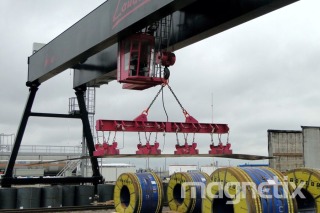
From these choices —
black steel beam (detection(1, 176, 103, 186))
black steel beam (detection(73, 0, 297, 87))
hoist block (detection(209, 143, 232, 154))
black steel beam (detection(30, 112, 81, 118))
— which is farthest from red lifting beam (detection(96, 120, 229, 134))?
black steel beam (detection(30, 112, 81, 118))

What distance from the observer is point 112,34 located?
39.3 ft

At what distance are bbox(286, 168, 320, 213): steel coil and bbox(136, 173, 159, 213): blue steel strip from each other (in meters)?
3.35

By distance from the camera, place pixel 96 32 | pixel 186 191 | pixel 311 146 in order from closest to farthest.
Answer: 1. pixel 186 191
2. pixel 96 32
3. pixel 311 146

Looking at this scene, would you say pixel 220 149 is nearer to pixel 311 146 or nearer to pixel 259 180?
pixel 259 180

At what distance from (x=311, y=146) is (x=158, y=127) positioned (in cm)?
707

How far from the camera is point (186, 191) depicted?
37.9 feet

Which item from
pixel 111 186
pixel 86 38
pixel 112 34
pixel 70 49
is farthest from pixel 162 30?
pixel 111 186

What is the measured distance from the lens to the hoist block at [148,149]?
424 inches

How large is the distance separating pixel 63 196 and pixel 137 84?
266 inches

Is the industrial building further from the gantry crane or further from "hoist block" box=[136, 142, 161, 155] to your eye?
"hoist block" box=[136, 142, 161, 155]

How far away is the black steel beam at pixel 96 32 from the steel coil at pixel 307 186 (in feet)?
14.5

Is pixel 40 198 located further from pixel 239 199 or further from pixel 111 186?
pixel 239 199

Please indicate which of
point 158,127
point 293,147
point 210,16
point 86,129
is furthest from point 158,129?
point 293,147

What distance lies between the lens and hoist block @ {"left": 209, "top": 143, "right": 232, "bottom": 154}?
11641 mm
